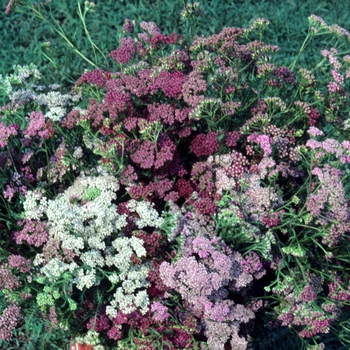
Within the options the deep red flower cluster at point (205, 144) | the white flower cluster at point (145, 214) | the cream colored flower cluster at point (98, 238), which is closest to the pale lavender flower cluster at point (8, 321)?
the cream colored flower cluster at point (98, 238)

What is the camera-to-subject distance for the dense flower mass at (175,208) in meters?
2.63

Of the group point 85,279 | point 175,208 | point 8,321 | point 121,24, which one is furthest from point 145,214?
point 121,24

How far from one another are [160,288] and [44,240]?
0.53 metres

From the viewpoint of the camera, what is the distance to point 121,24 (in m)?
5.19

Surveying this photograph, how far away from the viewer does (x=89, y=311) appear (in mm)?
2707

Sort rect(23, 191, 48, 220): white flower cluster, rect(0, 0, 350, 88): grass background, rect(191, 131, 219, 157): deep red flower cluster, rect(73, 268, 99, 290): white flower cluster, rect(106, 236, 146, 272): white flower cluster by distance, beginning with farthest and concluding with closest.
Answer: rect(0, 0, 350, 88): grass background → rect(191, 131, 219, 157): deep red flower cluster → rect(23, 191, 48, 220): white flower cluster → rect(106, 236, 146, 272): white flower cluster → rect(73, 268, 99, 290): white flower cluster

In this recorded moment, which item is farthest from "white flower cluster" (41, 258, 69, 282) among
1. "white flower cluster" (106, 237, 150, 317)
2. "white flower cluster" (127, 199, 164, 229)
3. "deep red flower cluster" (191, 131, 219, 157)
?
"deep red flower cluster" (191, 131, 219, 157)

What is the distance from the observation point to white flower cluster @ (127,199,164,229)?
2.70m

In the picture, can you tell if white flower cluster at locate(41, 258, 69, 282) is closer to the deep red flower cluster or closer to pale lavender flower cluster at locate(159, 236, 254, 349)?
pale lavender flower cluster at locate(159, 236, 254, 349)

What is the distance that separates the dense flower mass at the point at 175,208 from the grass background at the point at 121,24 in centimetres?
185

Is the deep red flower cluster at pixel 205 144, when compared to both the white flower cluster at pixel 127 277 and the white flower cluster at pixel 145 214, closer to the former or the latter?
the white flower cluster at pixel 145 214

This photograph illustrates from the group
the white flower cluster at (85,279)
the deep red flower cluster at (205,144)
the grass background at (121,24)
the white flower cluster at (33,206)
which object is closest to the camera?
the white flower cluster at (85,279)

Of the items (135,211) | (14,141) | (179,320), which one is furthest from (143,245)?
(14,141)

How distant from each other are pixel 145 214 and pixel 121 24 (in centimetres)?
287
